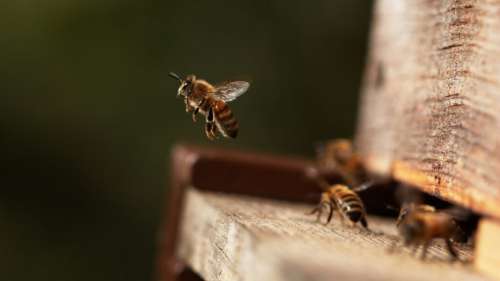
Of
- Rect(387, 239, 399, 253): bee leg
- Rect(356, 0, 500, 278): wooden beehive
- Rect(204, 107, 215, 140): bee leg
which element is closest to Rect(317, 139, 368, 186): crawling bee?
Rect(356, 0, 500, 278): wooden beehive

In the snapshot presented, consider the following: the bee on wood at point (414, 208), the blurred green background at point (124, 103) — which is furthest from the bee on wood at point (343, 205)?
the blurred green background at point (124, 103)

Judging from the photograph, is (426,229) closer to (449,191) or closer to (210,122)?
(449,191)

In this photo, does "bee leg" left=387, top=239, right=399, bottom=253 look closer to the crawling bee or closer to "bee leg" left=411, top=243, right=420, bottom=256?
"bee leg" left=411, top=243, right=420, bottom=256

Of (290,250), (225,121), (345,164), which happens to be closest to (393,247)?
(290,250)

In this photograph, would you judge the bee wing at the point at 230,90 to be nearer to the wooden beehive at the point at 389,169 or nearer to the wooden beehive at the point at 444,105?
the wooden beehive at the point at 389,169

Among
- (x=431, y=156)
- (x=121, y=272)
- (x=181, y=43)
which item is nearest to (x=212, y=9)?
(x=181, y=43)
